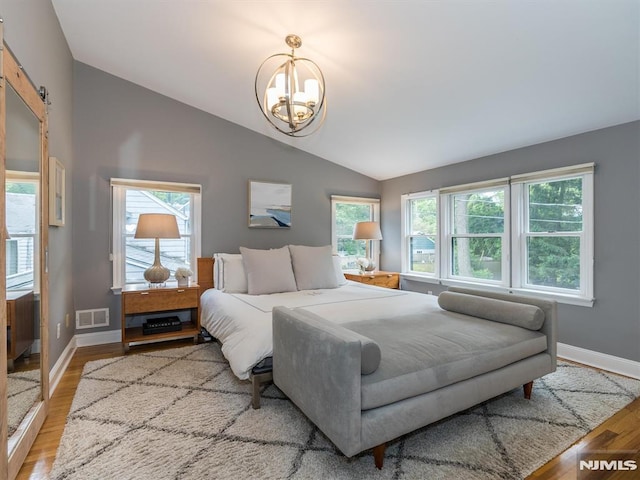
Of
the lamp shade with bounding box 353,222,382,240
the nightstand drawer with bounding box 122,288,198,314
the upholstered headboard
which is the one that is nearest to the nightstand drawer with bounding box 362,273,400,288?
the lamp shade with bounding box 353,222,382,240

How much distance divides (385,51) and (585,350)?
3.22 m

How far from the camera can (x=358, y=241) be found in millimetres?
5320

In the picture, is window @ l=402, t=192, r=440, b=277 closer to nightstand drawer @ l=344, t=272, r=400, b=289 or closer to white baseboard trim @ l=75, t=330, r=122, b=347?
nightstand drawer @ l=344, t=272, r=400, b=289

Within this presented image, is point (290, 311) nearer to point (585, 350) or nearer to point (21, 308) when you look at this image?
point (21, 308)

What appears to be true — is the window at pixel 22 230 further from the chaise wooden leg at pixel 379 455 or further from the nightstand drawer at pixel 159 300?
the chaise wooden leg at pixel 379 455

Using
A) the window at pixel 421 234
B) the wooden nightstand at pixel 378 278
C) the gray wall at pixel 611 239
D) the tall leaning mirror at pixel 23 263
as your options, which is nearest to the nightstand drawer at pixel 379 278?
the wooden nightstand at pixel 378 278

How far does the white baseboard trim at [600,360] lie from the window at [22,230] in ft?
14.1

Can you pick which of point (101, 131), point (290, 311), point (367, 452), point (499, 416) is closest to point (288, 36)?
point (290, 311)

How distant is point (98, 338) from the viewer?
11.7 ft

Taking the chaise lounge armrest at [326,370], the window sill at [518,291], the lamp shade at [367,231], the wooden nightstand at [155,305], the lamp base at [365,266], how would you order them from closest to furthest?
the chaise lounge armrest at [326,370] → the window sill at [518,291] → the wooden nightstand at [155,305] → the lamp shade at [367,231] → the lamp base at [365,266]

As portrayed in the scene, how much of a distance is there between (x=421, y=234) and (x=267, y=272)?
97.7 inches

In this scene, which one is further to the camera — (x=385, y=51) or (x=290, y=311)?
(x=385, y=51)

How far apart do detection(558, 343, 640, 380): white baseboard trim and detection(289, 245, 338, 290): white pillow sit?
2364 mm

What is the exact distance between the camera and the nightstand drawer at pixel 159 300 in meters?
3.29
